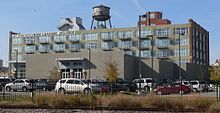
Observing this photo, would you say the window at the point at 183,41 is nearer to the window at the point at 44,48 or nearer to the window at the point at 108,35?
the window at the point at 108,35

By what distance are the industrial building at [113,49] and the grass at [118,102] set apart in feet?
160

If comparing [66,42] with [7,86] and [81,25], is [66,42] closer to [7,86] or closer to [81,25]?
[81,25]

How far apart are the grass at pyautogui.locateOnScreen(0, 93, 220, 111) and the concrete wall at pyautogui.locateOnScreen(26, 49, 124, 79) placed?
4989 cm

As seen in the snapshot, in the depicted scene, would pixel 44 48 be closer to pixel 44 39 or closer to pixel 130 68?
pixel 44 39

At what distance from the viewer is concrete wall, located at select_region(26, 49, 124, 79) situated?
7512 centimetres

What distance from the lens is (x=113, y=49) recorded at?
362ft

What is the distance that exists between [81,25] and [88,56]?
48774 millimetres

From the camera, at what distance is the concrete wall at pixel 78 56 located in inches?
2958

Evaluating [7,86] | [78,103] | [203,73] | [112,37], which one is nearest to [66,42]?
[112,37]

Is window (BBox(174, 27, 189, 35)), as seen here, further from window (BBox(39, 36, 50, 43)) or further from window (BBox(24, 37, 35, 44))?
window (BBox(24, 37, 35, 44))

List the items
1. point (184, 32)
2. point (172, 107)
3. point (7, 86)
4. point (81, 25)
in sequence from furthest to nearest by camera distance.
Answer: point (81, 25)
point (184, 32)
point (7, 86)
point (172, 107)

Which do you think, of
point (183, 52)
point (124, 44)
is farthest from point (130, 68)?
point (124, 44)

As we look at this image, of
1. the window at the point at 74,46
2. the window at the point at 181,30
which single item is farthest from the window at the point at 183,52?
the window at the point at 74,46

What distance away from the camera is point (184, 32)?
102m
